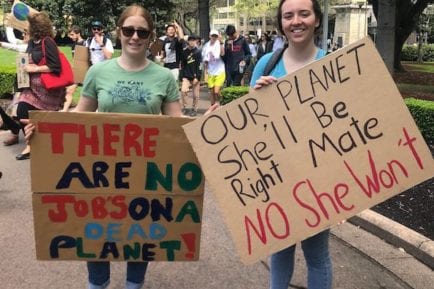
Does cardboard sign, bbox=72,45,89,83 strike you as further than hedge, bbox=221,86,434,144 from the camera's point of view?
Yes

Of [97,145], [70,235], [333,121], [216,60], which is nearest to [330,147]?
[333,121]

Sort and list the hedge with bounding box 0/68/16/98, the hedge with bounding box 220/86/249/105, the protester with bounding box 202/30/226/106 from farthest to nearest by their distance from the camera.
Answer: the hedge with bounding box 0/68/16/98 → the protester with bounding box 202/30/226/106 → the hedge with bounding box 220/86/249/105

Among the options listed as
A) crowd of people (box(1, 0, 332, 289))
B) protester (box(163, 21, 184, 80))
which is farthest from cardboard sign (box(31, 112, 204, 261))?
protester (box(163, 21, 184, 80))

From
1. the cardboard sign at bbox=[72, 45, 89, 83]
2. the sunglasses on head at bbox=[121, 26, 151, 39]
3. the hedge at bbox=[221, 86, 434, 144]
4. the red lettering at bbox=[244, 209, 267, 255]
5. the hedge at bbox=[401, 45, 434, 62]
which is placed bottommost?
the hedge at bbox=[401, 45, 434, 62]

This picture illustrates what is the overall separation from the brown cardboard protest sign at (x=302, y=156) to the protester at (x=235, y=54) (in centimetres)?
990

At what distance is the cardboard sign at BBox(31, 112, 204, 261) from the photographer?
2480 mm

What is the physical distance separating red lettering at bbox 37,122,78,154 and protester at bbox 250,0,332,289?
0.85 meters

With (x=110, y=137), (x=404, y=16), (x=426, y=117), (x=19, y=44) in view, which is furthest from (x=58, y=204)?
(x=404, y=16)

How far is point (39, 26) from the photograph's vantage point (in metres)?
5.61

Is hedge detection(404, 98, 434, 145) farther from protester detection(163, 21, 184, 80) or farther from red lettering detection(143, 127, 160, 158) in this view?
red lettering detection(143, 127, 160, 158)

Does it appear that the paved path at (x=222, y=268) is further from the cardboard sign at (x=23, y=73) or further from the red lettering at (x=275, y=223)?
the cardboard sign at (x=23, y=73)

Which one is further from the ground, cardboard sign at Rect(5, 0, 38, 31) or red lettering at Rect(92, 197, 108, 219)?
cardboard sign at Rect(5, 0, 38, 31)

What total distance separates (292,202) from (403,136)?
55 centimetres

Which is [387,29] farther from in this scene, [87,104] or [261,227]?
[261,227]
